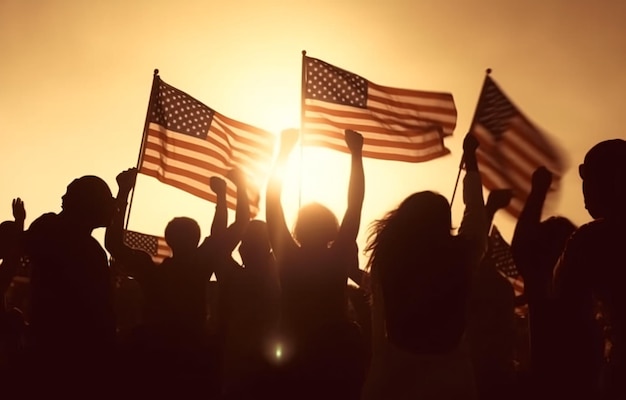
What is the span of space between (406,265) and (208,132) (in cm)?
649

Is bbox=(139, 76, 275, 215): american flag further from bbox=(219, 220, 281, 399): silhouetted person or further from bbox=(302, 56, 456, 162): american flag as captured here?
bbox=(219, 220, 281, 399): silhouetted person

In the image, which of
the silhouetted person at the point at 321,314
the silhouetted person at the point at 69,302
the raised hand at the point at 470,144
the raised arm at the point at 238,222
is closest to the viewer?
the silhouetted person at the point at 321,314

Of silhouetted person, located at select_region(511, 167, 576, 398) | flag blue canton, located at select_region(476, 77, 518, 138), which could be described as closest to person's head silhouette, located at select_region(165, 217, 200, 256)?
silhouetted person, located at select_region(511, 167, 576, 398)

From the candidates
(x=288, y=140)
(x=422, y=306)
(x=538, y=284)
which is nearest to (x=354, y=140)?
(x=288, y=140)

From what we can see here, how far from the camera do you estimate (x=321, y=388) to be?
3574mm

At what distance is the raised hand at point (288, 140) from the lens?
4746 mm

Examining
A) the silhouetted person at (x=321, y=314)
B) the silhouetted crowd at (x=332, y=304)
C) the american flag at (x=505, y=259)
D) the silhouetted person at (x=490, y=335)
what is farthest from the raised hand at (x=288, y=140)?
the american flag at (x=505, y=259)

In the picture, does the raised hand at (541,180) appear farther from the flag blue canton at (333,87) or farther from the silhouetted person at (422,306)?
the flag blue canton at (333,87)

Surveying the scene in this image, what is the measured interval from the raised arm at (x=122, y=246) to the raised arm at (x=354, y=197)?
1.48 m

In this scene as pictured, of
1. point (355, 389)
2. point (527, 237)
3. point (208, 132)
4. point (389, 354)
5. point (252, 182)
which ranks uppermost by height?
point (208, 132)

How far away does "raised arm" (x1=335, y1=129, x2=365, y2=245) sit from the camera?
3660 millimetres

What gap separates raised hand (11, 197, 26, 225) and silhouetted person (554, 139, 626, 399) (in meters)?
4.04

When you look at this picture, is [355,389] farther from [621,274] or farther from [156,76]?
[156,76]

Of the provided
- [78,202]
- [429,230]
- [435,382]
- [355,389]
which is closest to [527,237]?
[429,230]
